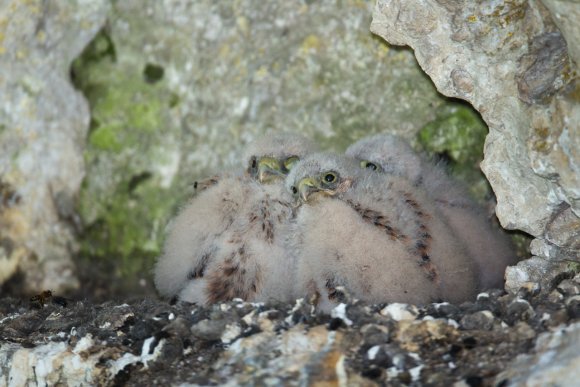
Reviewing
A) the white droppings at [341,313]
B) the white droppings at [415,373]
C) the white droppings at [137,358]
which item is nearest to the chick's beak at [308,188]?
the white droppings at [341,313]

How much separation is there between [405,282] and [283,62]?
229cm

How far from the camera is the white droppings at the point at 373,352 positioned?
3.52m

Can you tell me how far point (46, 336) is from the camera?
4.36 m

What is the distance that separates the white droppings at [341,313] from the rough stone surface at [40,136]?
9.53ft

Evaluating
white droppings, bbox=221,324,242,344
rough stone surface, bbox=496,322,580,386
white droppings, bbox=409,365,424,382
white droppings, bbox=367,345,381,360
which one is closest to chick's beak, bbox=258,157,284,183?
white droppings, bbox=221,324,242,344

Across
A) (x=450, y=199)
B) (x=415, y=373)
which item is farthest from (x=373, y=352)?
(x=450, y=199)

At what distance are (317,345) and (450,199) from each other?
6.65 feet

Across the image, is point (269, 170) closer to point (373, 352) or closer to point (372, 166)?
point (372, 166)

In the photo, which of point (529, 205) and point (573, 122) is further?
point (529, 205)

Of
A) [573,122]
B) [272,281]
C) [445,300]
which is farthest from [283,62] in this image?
[573,122]

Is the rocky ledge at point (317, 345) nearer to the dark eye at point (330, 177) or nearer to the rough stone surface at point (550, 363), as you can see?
the rough stone surface at point (550, 363)

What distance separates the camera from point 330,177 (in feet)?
15.9

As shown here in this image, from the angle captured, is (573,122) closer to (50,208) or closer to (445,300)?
(445,300)

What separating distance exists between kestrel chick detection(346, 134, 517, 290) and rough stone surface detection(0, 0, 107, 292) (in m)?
2.14
